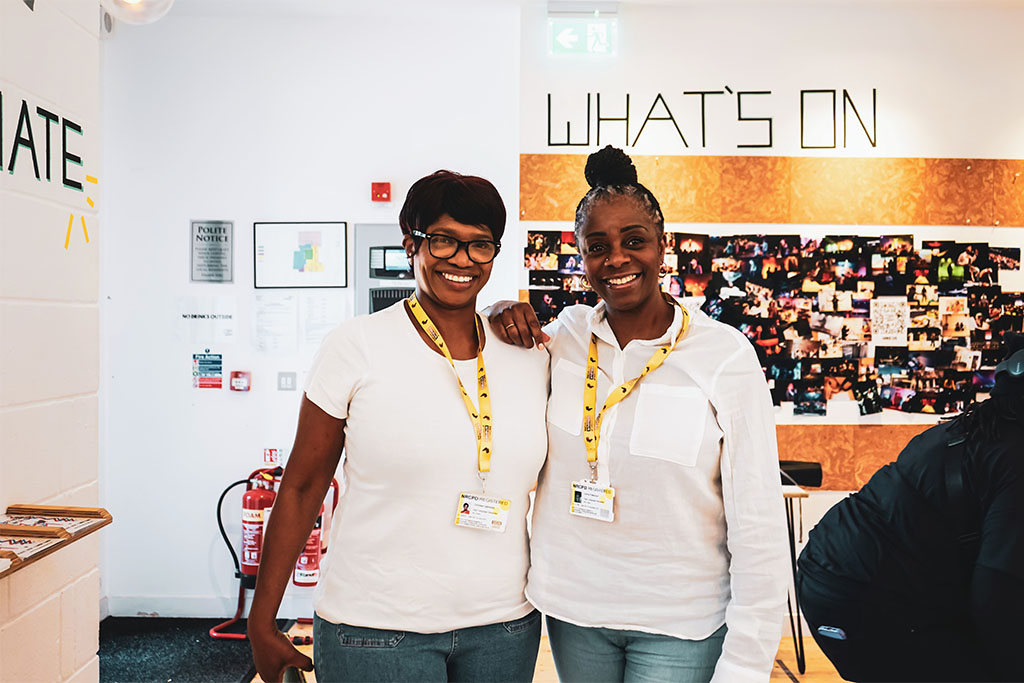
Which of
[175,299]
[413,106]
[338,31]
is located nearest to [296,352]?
[175,299]

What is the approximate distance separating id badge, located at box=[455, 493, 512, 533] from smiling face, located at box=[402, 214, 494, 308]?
419 mm

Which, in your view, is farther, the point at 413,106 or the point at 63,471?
the point at 413,106

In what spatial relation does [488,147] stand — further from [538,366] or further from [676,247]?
[538,366]

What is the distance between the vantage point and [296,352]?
410 cm

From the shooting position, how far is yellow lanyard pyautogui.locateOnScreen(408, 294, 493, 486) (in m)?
1.54

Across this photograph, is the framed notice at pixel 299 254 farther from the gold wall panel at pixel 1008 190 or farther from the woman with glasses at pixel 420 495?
the gold wall panel at pixel 1008 190

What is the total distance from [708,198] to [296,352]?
2297 mm

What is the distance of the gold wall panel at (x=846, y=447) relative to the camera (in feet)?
12.8

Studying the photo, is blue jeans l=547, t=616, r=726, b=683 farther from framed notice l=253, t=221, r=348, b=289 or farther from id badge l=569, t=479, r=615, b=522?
framed notice l=253, t=221, r=348, b=289

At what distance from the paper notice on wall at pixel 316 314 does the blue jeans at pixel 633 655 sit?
278 cm

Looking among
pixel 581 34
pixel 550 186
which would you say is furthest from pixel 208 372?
pixel 581 34

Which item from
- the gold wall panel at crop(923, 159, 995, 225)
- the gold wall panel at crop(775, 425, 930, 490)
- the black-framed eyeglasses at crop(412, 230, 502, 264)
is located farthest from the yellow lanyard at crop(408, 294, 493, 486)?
the gold wall panel at crop(923, 159, 995, 225)

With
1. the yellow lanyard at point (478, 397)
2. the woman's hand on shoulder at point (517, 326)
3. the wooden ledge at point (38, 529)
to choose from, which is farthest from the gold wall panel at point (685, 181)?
the wooden ledge at point (38, 529)

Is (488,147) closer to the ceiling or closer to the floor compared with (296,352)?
closer to the ceiling
